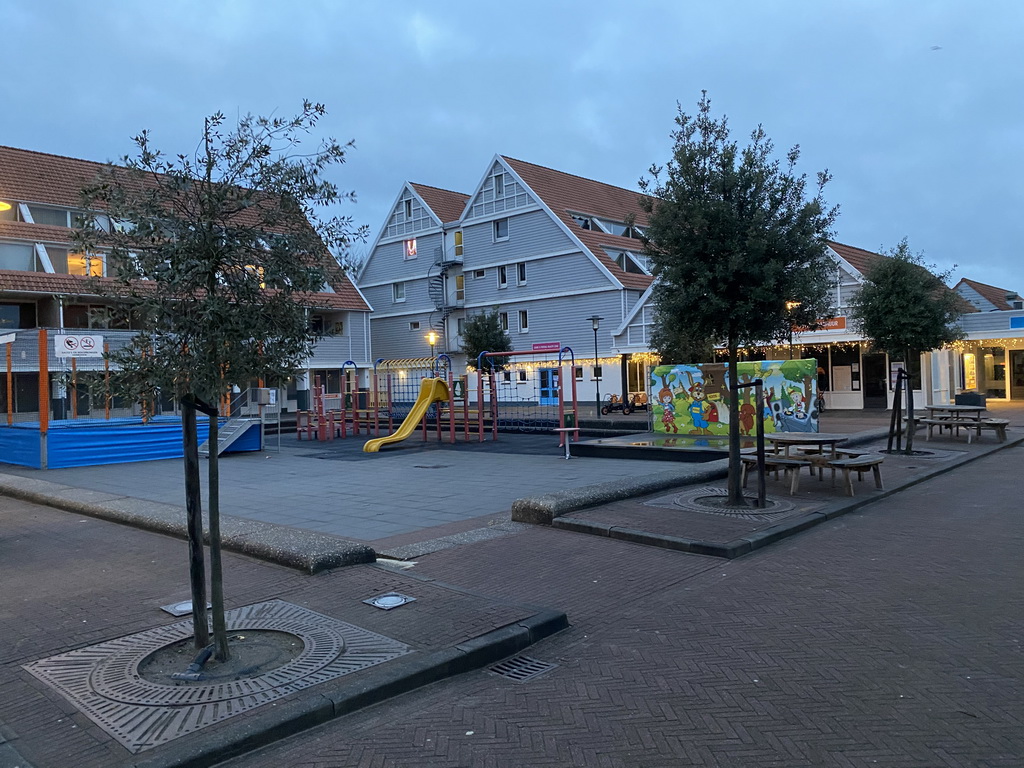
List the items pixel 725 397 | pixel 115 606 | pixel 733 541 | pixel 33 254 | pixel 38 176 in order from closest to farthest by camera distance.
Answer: pixel 115 606, pixel 733 541, pixel 725 397, pixel 33 254, pixel 38 176

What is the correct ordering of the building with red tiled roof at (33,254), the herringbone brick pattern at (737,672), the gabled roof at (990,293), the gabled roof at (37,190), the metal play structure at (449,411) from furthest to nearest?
the gabled roof at (990,293), the gabled roof at (37,190), the building with red tiled roof at (33,254), the metal play structure at (449,411), the herringbone brick pattern at (737,672)

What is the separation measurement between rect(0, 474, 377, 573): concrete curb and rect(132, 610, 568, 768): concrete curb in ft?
7.48

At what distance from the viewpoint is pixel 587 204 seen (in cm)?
4228

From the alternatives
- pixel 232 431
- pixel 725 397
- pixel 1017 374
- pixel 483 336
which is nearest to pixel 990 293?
pixel 1017 374

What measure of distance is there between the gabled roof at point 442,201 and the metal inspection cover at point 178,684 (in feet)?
134

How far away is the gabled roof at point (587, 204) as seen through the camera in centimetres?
3834

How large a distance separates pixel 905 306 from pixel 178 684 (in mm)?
15531

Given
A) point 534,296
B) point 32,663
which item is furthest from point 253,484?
point 534,296

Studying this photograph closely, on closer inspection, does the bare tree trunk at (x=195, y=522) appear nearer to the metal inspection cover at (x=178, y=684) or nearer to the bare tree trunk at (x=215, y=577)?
the bare tree trunk at (x=215, y=577)

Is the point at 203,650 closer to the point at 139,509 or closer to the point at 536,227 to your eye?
the point at 139,509

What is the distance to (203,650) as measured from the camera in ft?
15.3

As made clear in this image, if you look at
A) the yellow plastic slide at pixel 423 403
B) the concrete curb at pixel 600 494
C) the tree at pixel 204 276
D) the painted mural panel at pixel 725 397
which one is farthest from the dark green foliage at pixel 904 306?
the tree at pixel 204 276

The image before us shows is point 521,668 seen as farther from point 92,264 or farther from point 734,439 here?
point 734,439

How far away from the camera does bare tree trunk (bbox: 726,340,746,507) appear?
9172 mm
